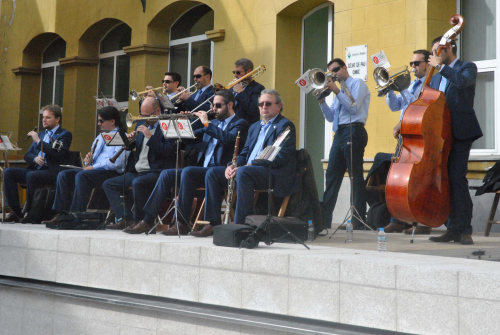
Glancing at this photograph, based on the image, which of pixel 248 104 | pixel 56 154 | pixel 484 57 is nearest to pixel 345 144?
pixel 248 104

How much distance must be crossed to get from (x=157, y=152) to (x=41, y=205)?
1854 millimetres

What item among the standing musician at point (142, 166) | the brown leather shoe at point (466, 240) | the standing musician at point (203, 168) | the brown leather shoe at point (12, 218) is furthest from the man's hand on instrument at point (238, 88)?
the brown leather shoe at point (12, 218)

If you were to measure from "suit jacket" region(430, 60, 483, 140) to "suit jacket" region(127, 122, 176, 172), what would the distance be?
2735 millimetres

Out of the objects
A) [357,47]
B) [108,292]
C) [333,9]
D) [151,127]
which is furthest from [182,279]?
[333,9]

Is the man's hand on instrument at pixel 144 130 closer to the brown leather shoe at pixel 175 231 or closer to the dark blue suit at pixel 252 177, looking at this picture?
the dark blue suit at pixel 252 177

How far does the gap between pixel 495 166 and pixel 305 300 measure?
2.99 m

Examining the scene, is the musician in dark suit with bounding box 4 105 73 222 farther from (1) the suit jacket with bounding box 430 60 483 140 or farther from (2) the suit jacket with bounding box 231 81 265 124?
(1) the suit jacket with bounding box 430 60 483 140

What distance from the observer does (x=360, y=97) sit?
707 centimetres

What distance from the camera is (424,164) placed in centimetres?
539

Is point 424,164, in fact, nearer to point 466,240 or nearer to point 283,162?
point 466,240

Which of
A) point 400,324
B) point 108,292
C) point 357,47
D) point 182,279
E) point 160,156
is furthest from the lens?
point 357,47

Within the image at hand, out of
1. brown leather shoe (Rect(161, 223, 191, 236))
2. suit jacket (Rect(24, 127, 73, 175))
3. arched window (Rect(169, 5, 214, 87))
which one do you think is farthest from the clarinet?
arched window (Rect(169, 5, 214, 87))

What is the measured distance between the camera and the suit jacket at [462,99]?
17.8 ft

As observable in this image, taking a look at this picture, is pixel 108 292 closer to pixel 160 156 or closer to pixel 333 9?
pixel 160 156
